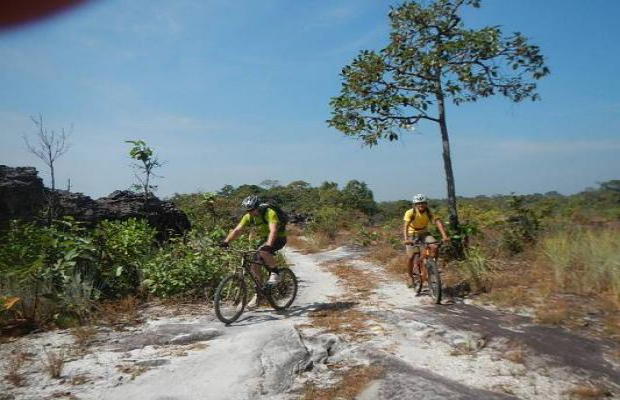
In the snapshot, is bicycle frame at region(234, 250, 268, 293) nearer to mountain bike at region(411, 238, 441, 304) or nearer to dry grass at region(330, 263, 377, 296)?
dry grass at region(330, 263, 377, 296)

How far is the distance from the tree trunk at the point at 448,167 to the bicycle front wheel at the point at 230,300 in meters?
5.67

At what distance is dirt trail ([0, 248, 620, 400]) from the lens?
4.36 metres

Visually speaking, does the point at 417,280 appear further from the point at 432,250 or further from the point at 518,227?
the point at 518,227

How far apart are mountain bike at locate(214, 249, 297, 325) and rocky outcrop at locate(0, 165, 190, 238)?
14.0ft

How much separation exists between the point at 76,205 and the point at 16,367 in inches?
248

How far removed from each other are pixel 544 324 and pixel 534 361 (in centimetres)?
165

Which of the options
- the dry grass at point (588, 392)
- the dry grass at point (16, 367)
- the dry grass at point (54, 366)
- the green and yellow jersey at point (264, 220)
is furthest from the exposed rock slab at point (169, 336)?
the dry grass at point (588, 392)

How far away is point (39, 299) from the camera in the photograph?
22.2ft

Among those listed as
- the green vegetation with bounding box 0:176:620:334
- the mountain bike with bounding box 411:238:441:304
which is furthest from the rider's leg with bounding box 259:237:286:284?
the mountain bike with bounding box 411:238:441:304

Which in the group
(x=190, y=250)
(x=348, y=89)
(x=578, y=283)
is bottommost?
(x=578, y=283)

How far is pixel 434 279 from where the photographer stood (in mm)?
7750

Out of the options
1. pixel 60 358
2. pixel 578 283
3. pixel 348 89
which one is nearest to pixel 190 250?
pixel 60 358

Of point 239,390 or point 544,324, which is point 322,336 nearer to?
point 239,390

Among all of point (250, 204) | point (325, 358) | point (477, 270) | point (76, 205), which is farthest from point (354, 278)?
point (76, 205)
